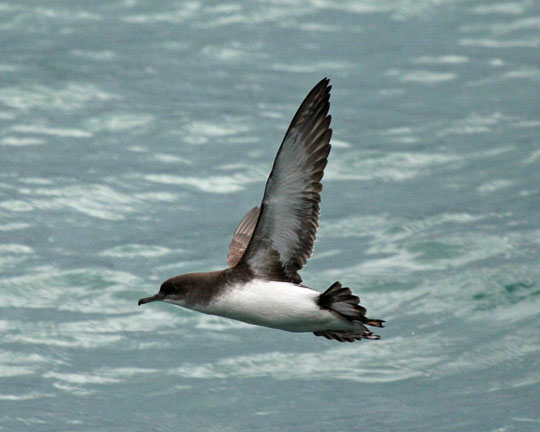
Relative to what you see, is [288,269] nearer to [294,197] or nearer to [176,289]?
[294,197]

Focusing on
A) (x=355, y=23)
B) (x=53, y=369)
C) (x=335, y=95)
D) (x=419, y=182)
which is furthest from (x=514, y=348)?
(x=355, y=23)

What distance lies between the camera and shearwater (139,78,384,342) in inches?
432

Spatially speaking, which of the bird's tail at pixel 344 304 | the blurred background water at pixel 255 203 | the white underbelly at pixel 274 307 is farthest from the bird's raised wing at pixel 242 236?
the blurred background water at pixel 255 203

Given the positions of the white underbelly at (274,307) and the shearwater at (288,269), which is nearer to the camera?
the shearwater at (288,269)

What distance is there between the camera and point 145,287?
15906 mm

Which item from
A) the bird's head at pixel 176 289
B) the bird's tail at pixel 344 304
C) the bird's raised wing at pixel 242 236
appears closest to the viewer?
the bird's tail at pixel 344 304

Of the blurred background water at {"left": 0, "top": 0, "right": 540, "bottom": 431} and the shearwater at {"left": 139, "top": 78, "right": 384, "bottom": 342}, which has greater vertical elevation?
the blurred background water at {"left": 0, "top": 0, "right": 540, "bottom": 431}

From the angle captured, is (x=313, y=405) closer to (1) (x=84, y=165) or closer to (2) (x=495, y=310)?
(2) (x=495, y=310)

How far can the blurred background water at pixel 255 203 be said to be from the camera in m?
14.1

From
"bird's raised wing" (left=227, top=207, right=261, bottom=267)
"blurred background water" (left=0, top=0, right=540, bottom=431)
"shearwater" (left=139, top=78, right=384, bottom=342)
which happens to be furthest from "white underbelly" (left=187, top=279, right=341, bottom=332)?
"blurred background water" (left=0, top=0, right=540, bottom=431)

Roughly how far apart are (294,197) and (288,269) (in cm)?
69

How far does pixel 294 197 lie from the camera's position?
1126 centimetres

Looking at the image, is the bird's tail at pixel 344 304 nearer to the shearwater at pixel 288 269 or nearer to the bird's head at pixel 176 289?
the shearwater at pixel 288 269

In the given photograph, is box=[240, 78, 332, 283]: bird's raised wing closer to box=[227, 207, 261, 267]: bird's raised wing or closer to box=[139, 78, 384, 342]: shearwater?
box=[139, 78, 384, 342]: shearwater
